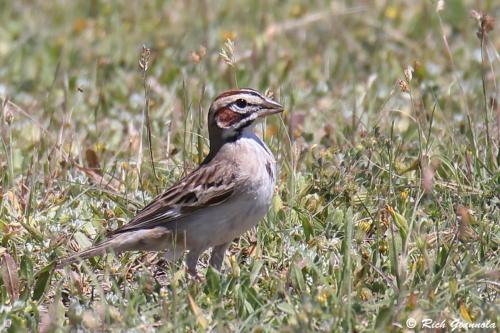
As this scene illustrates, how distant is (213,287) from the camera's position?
5.61 meters

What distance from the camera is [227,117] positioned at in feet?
20.7

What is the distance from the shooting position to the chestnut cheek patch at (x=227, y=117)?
20.6 ft

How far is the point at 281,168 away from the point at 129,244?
158 cm

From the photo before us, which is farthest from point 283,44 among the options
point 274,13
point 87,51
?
point 87,51

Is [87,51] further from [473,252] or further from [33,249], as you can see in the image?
[473,252]

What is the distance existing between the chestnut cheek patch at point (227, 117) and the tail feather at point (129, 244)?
687 mm

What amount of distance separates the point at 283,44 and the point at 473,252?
200 inches

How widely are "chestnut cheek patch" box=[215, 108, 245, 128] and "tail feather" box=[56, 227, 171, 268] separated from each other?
0.69 metres

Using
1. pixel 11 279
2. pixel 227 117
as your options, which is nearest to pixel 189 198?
pixel 227 117

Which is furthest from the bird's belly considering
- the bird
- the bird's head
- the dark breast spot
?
the bird's head

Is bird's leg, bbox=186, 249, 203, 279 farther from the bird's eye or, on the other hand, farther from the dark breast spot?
the bird's eye

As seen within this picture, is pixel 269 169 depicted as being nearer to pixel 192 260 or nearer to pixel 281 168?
pixel 192 260

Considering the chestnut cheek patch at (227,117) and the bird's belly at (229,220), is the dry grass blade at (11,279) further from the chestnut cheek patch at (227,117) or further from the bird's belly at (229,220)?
the chestnut cheek patch at (227,117)

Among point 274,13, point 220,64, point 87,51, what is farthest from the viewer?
point 274,13
